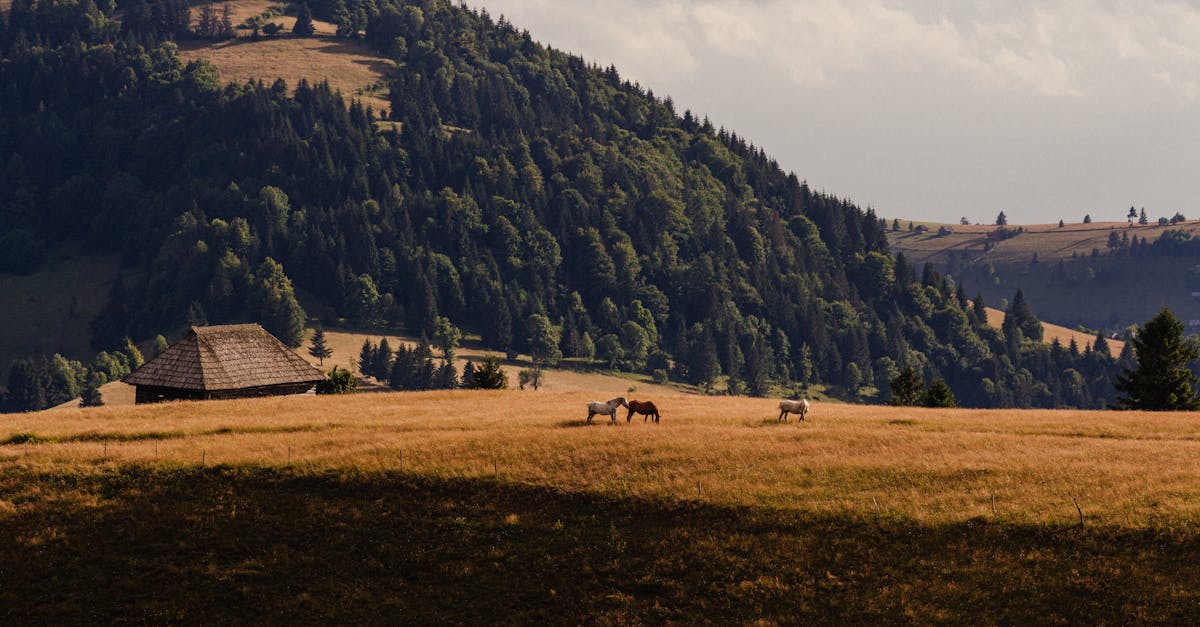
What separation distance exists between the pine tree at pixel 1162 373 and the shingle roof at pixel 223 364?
201 ft

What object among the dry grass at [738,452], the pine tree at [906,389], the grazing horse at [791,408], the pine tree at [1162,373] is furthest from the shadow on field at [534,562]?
the pine tree at [906,389]

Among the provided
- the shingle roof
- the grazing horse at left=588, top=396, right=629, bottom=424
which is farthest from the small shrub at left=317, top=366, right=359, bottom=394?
the grazing horse at left=588, top=396, right=629, bottom=424

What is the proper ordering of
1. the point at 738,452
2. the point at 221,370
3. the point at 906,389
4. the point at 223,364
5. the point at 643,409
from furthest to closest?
the point at 906,389 < the point at 223,364 < the point at 221,370 < the point at 643,409 < the point at 738,452

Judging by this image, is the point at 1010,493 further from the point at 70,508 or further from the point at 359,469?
the point at 70,508

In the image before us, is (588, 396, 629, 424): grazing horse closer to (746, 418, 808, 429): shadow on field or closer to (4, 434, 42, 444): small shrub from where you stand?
(746, 418, 808, 429): shadow on field

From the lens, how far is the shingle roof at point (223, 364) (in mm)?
76375

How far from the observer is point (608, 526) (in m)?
44.9

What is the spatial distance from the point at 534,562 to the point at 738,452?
1280 cm

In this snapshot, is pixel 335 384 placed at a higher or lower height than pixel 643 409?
lower

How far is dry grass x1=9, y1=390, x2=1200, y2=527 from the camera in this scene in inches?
1773

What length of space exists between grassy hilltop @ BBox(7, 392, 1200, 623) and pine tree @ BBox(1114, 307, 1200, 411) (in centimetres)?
2597

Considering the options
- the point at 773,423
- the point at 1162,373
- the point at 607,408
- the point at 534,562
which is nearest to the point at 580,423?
the point at 607,408

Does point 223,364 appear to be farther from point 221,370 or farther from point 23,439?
point 23,439

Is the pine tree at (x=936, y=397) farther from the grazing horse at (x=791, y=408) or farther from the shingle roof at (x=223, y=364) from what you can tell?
the shingle roof at (x=223, y=364)
